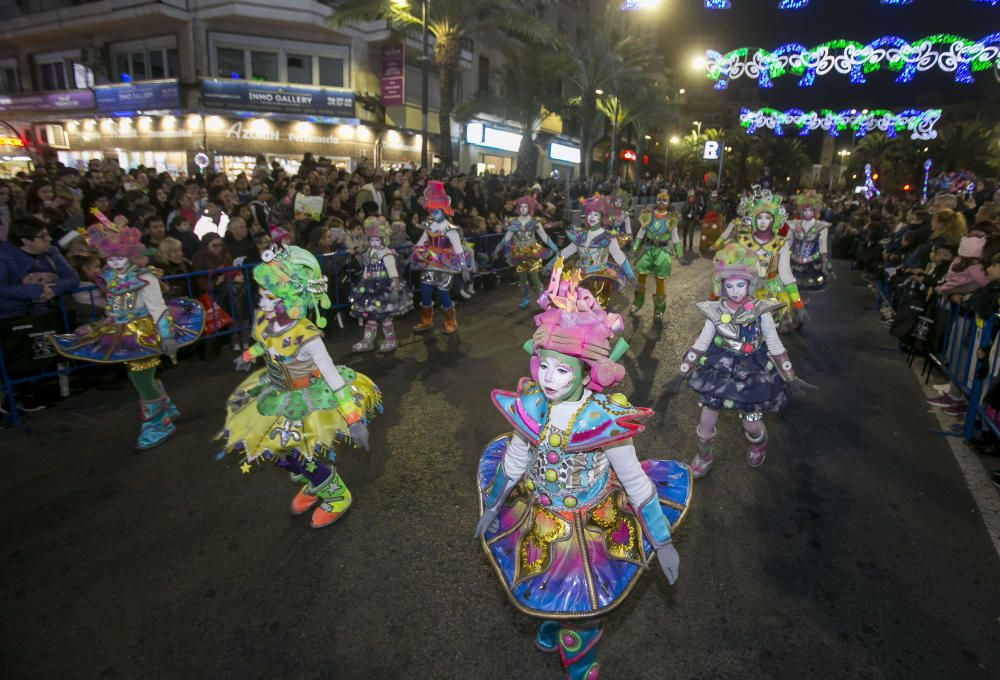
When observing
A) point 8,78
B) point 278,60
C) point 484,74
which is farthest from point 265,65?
point 8,78

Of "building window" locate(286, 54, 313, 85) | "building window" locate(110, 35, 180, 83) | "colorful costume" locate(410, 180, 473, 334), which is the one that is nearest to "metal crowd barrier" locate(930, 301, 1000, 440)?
"colorful costume" locate(410, 180, 473, 334)

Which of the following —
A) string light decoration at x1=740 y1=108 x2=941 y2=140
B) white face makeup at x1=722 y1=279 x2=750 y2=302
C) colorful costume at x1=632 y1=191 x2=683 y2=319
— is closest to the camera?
A: white face makeup at x1=722 y1=279 x2=750 y2=302

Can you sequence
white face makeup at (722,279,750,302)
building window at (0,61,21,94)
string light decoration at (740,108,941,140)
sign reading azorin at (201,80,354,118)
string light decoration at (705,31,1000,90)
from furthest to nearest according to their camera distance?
building window at (0,61,21,94), string light decoration at (740,108,941,140), string light decoration at (705,31,1000,90), sign reading azorin at (201,80,354,118), white face makeup at (722,279,750,302)

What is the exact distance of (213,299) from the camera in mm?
8109

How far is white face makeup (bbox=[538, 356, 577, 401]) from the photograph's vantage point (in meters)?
2.68

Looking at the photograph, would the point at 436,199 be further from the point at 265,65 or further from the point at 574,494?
the point at 265,65

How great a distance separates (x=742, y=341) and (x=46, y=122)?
36.9m

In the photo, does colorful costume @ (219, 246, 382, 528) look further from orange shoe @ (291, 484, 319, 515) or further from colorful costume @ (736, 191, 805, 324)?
colorful costume @ (736, 191, 805, 324)

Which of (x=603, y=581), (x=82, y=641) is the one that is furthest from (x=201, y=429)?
(x=603, y=581)

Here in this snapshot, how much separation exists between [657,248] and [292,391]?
8349 mm

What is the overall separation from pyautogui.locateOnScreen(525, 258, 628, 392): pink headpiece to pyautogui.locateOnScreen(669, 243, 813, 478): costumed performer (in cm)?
223

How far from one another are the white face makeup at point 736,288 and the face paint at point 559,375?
8.68 feet

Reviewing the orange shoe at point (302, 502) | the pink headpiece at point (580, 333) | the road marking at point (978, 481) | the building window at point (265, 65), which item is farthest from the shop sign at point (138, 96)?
the road marking at point (978, 481)

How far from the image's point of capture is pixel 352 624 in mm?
3516
